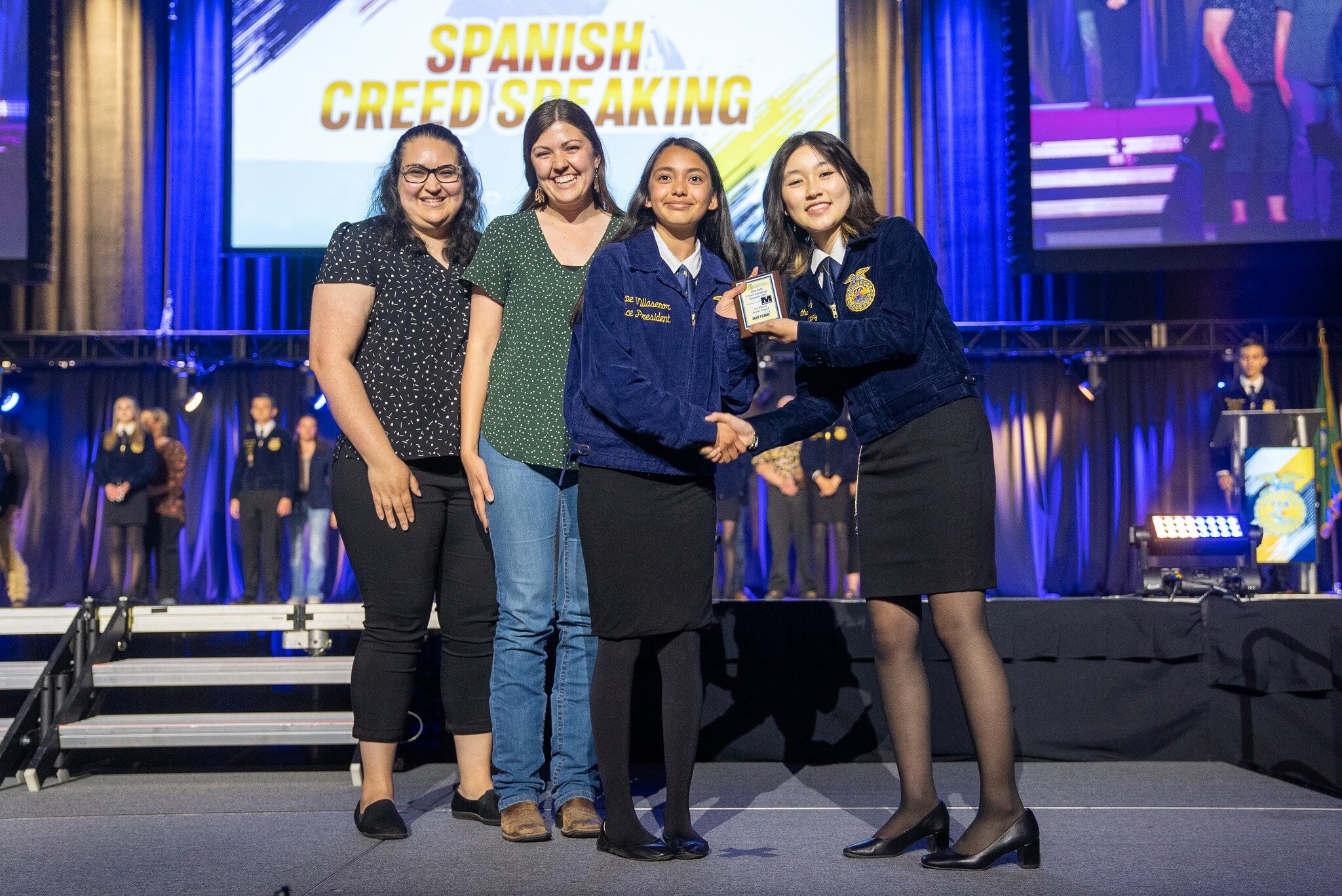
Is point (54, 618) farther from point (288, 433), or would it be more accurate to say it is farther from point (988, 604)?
point (288, 433)

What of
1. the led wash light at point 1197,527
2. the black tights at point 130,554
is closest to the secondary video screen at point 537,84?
the black tights at point 130,554

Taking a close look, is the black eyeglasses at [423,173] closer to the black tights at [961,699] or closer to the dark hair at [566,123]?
the dark hair at [566,123]

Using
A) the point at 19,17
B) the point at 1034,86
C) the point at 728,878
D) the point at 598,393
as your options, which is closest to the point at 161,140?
the point at 19,17

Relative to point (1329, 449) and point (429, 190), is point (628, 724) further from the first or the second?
point (1329, 449)

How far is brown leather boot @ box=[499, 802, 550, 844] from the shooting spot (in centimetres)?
210

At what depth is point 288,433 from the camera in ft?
25.9

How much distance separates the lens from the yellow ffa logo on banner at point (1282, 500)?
166 inches

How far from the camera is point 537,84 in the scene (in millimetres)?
7336

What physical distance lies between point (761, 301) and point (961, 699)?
2.68 ft

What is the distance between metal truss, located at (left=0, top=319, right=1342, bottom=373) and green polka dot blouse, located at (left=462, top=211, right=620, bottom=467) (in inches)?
265

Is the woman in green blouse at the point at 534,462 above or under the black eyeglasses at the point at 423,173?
under

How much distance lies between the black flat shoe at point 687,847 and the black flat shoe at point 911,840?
0.85ft

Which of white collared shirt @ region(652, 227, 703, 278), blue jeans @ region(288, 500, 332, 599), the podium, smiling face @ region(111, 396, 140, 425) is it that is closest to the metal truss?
smiling face @ region(111, 396, 140, 425)

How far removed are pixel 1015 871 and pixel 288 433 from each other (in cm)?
692
